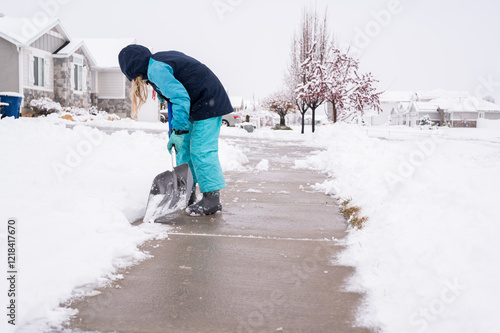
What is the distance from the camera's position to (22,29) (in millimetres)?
22969

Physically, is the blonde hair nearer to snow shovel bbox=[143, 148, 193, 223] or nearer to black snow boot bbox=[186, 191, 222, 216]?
snow shovel bbox=[143, 148, 193, 223]

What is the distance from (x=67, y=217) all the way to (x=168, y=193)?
0.98 meters

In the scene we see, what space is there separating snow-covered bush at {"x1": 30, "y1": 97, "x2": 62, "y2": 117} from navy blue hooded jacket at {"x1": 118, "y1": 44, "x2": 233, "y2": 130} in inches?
808

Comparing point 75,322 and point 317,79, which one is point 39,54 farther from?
point 75,322

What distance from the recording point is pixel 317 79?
22812 millimetres

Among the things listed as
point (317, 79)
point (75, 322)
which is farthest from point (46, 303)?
point (317, 79)

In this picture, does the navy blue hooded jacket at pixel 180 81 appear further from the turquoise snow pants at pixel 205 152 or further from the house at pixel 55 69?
the house at pixel 55 69

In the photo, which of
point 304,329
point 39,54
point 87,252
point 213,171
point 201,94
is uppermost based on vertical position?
point 39,54

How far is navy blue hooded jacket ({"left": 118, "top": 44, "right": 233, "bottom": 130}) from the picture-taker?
3.80m

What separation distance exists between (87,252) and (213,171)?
1.73 meters

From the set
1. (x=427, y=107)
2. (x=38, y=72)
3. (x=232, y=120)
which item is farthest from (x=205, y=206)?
(x=427, y=107)

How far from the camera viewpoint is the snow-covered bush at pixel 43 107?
72.2 feet

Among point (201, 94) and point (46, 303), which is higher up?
point (201, 94)

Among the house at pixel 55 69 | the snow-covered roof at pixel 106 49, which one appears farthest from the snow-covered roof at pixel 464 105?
the house at pixel 55 69
